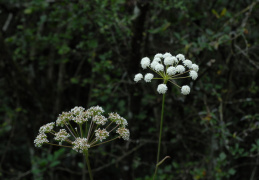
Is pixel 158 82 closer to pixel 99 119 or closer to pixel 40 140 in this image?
pixel 99 119

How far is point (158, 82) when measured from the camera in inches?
168

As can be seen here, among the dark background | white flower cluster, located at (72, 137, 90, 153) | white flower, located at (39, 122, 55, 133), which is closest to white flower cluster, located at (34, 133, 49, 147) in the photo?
white flower, located at (39, 122, 55, 133)

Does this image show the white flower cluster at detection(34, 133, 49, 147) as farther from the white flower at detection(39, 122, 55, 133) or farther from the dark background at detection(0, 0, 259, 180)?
the dark background at detection(0, 0, 259, 180)

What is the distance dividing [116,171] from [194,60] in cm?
342

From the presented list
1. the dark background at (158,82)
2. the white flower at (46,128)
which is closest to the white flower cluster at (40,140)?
the white flower at (46,128)

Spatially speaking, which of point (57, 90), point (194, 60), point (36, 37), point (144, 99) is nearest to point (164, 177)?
point (144, 99)

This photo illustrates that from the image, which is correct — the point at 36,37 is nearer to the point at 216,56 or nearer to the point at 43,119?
the point at 43,119

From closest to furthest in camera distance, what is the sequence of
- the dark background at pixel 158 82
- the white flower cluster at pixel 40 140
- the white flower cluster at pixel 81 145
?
the white flower cluster at pixel 81 145 < the white flower cluster at pixel 40 140 < the dark background at pixel 158 82

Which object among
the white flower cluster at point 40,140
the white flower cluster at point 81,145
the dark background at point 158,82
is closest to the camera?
the white flower cluster at point 81,145

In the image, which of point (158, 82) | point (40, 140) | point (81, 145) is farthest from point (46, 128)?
point (158, 82)

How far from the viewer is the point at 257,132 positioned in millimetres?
3930

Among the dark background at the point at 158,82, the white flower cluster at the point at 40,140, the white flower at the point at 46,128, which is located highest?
the dark background at the point at 158,82

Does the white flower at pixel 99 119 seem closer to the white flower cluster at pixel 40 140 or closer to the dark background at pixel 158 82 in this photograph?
the white flower cluster at pixel 40 140

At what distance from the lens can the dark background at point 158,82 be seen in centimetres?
362
